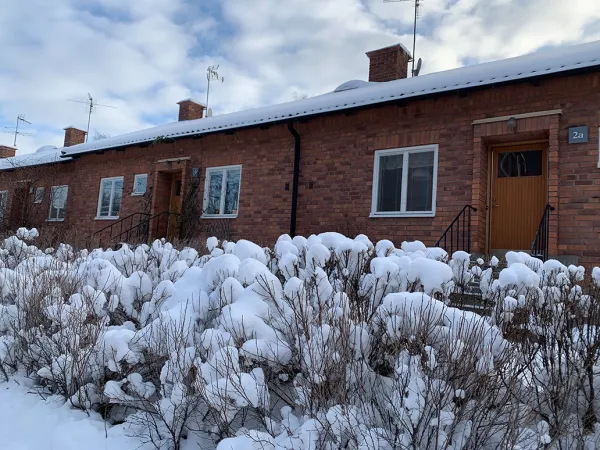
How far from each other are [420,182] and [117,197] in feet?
31.0

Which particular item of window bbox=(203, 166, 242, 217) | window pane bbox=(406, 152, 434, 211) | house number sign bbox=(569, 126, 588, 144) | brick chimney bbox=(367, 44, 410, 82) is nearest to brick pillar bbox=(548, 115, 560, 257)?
house number sign bbox=(569, 126, 588, 144)

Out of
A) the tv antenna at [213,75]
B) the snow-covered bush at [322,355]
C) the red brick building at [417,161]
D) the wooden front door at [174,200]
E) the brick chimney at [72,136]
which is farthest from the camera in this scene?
the brick chimney at [72,136]

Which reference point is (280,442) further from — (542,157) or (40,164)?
(40,164)

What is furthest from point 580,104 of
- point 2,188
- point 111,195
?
point 2,188

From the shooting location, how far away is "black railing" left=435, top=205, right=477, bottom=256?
795cm

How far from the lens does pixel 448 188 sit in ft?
27.4

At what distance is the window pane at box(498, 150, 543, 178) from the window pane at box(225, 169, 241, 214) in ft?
19.2

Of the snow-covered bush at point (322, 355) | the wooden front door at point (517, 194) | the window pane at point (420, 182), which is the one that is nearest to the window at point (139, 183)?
the window pane at point (420, 182)

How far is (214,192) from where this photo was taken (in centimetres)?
1195

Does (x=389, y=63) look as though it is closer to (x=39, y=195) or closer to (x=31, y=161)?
(x=39, y=195)

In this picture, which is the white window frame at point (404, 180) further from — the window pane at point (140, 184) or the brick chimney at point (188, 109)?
the brick chimney at point (188, 109)

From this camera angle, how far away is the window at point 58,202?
16.3 metres

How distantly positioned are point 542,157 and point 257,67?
33.7 ft

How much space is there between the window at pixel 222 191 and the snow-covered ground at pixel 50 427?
784 centimetres
